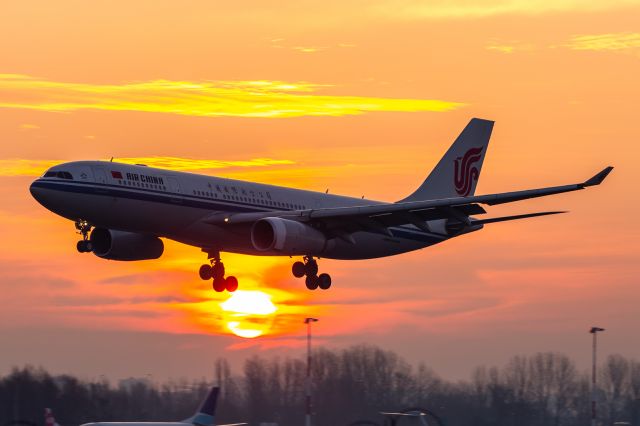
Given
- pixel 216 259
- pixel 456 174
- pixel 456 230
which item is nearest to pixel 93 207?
pixel 216 259

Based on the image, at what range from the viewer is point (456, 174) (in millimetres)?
86125

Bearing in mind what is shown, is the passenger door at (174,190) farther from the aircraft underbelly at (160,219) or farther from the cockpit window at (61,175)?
the cockpit window at (61,175)

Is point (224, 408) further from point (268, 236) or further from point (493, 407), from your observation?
point (268, 236)

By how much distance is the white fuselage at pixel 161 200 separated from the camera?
6412 centimetres

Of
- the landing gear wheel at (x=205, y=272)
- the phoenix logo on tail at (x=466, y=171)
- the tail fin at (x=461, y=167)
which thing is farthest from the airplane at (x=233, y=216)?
the phoenix logo on tail at (x=466, y=171)

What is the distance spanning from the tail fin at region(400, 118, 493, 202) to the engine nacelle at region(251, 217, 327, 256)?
15.4m

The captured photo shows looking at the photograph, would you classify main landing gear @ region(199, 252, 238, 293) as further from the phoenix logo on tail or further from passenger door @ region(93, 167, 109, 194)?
the phoenix logo on tail

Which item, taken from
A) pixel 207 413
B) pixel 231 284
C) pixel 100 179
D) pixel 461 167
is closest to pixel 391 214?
pixel 231 284

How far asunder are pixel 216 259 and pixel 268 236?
651cm

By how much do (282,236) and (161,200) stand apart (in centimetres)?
629

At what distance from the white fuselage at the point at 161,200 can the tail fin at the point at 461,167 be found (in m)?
12.9

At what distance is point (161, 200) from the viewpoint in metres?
65.8

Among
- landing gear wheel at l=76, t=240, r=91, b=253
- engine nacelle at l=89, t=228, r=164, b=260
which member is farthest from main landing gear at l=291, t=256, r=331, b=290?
landing gear wheel at l=76, t=240, r=91, b=253

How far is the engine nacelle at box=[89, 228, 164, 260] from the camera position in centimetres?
7212
